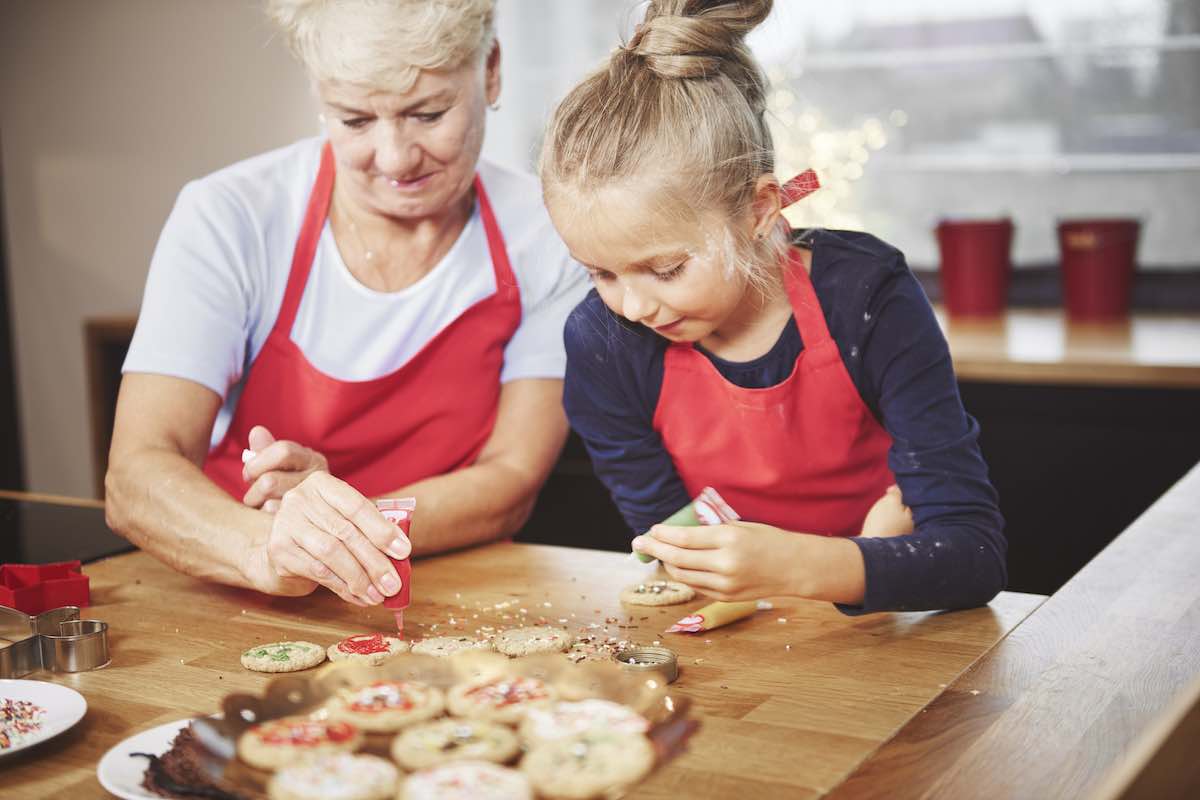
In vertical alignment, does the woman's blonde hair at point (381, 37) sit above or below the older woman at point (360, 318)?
above

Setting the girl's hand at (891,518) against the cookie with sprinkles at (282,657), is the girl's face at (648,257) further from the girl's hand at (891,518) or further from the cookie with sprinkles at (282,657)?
the cookie with sprinkles at (282,657)

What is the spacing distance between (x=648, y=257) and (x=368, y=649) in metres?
0.47

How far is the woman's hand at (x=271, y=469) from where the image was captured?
140cm

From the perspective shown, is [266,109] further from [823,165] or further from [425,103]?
[425,103]

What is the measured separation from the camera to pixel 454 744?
873 mm

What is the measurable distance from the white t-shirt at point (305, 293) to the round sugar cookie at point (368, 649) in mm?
543

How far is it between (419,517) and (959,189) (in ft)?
7.61

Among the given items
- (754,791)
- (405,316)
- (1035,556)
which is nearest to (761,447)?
(405,316)

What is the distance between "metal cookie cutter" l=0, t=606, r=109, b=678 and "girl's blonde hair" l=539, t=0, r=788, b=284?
619 millimetres

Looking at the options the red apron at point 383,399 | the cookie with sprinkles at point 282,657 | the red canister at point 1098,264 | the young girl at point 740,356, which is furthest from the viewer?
the red canister at point 1098,264

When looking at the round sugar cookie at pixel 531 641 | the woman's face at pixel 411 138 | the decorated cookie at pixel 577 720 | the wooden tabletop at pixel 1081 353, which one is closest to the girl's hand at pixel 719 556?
the round sugar cookie at pixel 531 641

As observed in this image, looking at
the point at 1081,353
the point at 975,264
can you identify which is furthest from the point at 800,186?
the point at 975,264

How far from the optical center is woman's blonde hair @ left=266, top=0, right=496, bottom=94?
152 cm

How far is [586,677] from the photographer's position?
3.22 feet
